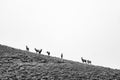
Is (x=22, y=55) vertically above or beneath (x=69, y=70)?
above

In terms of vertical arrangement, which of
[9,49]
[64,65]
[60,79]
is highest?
[9,49]

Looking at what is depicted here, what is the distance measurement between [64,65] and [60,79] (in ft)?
24.5

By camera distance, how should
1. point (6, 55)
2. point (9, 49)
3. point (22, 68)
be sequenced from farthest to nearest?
point (9, 49), point (6, 55), point (22, 68)

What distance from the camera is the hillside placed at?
36.6 meters

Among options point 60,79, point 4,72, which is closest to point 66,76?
point 60,79

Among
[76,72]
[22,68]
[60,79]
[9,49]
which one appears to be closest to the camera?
[60,79]

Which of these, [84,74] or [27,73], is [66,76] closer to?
[84,74]

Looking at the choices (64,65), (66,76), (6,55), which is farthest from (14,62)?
(66,76)

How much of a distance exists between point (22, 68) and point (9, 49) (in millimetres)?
14870

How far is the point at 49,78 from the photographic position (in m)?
36.0

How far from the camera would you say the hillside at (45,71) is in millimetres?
36562

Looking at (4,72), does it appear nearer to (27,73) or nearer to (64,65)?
(27,73)

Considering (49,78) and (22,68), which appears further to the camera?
(22,68)

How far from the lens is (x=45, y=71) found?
39625 millimetres
